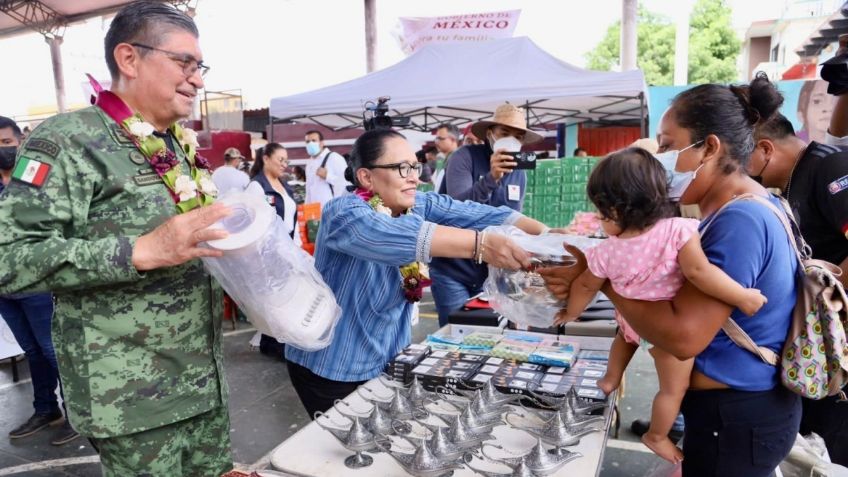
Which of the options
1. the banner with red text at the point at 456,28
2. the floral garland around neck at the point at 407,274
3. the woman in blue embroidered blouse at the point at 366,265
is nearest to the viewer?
the woman in blue embroidered blouse at the point at 366,265

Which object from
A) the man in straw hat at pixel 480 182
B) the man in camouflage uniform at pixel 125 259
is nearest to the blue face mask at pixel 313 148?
the man in straw hat at pixel 480 182

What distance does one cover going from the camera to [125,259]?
1316 millimetres

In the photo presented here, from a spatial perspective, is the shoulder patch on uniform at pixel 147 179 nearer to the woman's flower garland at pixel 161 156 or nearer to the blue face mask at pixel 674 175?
the woman's flower garland at pixel 161 156

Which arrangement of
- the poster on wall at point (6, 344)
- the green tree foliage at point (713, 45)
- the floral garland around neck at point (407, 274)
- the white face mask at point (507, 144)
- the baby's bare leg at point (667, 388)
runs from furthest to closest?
the green tree foliage at point (713, 45) < the poster on wall at point (6, 344) < the white face mask at point (507, 144) < the floral garland around neck at point (407, 274) < the baby's bare leg at point (667, 388)

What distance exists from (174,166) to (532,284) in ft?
4.07

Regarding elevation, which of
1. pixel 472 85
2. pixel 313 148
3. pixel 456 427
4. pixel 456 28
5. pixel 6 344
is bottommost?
pixel 6 344

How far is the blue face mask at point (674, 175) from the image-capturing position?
153 cm

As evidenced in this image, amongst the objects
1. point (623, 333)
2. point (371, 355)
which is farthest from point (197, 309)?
point (623, 333)

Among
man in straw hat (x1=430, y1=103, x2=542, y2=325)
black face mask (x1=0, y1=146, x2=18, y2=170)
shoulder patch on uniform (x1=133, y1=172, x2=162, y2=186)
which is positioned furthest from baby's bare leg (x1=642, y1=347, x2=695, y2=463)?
black face mask (x1=0, y1=146, x2=18, y2=170)

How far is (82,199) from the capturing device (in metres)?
1.41

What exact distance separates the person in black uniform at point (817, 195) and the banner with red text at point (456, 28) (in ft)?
32.8

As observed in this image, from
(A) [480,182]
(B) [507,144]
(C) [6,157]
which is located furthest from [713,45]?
(C) [6,157]

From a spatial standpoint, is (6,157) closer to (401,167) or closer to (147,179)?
(147,179)

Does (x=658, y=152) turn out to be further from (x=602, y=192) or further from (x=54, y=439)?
(x=54, y=439)
